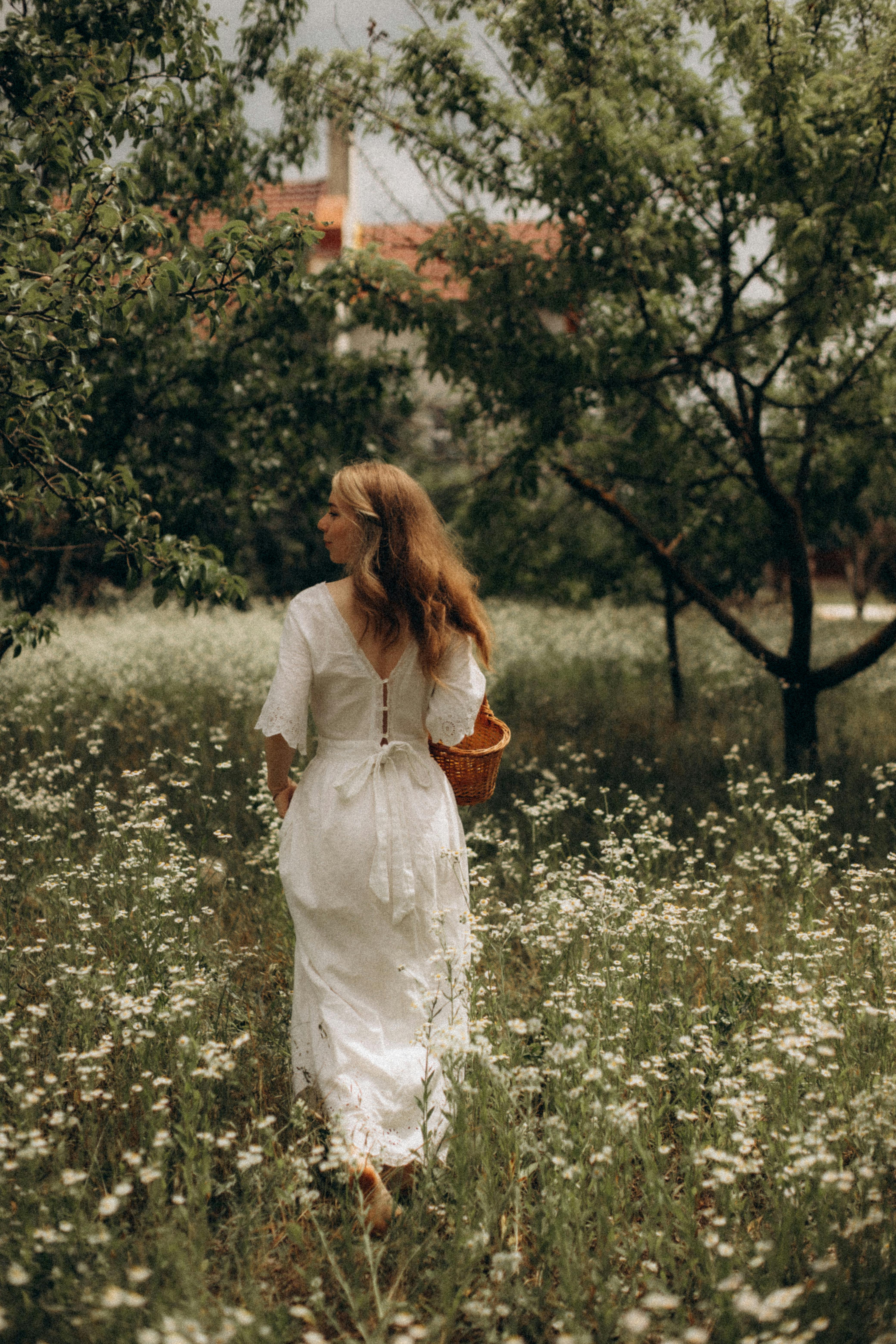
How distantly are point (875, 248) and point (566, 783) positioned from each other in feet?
12.5

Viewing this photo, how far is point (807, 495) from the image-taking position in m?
8.37

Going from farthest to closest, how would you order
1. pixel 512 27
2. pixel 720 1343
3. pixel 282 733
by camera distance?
pixel 512 27 → pixel 282 733 → pixel 720 1343

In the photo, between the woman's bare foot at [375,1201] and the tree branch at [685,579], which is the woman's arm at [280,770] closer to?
the woman's bare foot at [375,1201]

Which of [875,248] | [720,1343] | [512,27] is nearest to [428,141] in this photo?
[512,27]

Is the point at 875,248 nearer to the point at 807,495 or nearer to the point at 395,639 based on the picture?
the point at 807,495

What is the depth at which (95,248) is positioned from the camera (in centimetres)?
362

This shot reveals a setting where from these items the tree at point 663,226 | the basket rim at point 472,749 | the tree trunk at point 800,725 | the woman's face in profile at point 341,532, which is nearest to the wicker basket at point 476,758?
the basket rim at point 472,749

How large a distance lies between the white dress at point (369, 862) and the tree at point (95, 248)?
4.99 feet

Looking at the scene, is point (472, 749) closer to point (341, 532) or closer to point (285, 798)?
point (285, 798)

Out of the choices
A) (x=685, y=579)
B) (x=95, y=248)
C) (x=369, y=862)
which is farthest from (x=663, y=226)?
(x=369, y=862)

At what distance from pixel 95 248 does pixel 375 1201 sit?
341cm

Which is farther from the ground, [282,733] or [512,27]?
[512,27]

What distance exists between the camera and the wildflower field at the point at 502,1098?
2.14m

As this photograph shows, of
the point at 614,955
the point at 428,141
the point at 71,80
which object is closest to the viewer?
the point at 614,955
